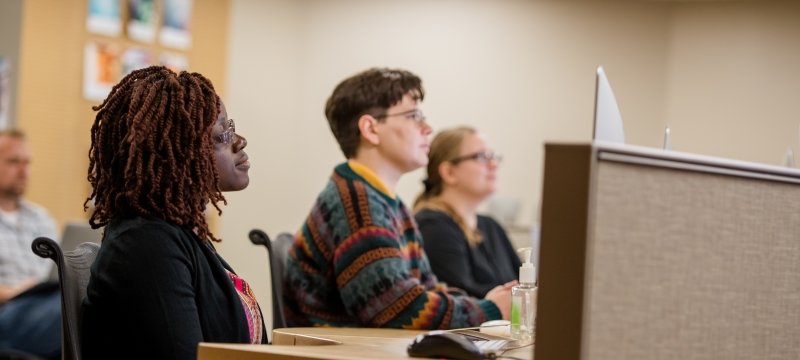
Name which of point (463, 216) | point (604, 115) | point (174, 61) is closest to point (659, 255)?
point (604, 115)

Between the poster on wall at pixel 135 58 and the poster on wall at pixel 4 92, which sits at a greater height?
the poster on wall at pixel 135 58

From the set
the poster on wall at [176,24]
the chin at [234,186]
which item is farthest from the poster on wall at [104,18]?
the chin at [234,186]

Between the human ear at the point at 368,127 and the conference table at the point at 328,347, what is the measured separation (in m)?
0.62

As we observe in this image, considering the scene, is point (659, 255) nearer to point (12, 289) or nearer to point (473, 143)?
point (473, 143)

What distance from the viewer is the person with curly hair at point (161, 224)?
5.15ft

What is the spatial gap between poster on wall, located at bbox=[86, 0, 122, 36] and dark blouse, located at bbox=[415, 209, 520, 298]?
121 inches

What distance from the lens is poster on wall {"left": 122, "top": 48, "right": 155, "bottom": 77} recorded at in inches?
235

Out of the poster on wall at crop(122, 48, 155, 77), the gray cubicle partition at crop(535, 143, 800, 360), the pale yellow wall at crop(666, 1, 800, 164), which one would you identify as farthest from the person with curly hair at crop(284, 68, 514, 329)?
the pale yellow wall at crop(666, 1, 800, 164)

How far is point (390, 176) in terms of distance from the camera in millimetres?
2566

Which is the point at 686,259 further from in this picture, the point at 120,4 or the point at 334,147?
the point at 334,147

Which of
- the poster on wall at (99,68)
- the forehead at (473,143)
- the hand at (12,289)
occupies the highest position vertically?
the poster on wall at (99,68)

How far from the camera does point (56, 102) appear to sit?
559 cm

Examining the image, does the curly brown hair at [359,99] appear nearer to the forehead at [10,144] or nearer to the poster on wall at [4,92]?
the forehead at [10,144]

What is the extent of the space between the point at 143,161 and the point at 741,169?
3.10 ft
